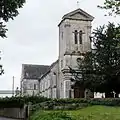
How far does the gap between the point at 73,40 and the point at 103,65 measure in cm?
1413

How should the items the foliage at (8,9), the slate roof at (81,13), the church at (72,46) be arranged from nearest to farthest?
the foliage at (8,9), the church at (72,46), the slate roof at (81,13)

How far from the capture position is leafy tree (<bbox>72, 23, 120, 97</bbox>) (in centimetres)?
4803

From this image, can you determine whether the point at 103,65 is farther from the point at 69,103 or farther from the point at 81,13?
the point at 81,13

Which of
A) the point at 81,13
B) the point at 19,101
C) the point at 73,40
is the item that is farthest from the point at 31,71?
the point at 19,101

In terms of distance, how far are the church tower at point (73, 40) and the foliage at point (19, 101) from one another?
54.4ft

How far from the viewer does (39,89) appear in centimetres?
10156

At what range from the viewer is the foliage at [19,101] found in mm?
38438

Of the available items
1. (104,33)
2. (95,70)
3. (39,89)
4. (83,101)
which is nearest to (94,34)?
(104,33)

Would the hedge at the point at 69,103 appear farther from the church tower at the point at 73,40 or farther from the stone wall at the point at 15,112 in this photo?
the church tower at the point at 73,40

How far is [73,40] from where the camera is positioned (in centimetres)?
6212

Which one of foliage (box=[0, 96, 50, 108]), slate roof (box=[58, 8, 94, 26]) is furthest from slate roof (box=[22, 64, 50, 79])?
foliage (box=[0, 96, 50, 108])

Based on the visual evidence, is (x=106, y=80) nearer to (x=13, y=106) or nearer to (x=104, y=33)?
(x=104, y=33)

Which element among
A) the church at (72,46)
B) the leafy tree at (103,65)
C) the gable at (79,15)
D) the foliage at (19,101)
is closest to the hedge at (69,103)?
the foliage at (19,101)

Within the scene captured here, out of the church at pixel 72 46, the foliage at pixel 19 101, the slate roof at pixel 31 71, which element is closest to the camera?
the foliage at pixel 19 101
